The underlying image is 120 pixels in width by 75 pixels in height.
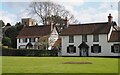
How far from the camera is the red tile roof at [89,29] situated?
64250 millimetres

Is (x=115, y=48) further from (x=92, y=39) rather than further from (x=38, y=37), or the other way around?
(x=38, y=37)

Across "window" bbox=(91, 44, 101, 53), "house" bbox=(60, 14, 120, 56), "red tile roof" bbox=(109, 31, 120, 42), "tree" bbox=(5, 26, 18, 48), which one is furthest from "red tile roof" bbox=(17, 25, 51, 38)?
"red tile roof" bbox=(109, 31, 120, 42)

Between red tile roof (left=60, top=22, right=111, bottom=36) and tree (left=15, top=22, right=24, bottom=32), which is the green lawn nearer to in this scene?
red tile roof (left=60, top=22, right=111, bottom=36)

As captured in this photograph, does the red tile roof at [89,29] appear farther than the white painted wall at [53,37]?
No

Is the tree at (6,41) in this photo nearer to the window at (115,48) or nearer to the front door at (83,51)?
the front door at (83,51)

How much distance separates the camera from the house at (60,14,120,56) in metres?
62.2

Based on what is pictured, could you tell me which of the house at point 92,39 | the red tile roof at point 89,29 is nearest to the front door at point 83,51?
the house at point 92,39

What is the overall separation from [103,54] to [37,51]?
1381 cm

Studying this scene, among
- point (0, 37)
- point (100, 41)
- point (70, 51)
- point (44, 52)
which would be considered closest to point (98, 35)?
point (100, 41)

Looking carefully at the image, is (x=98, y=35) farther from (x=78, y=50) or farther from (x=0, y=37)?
(x=0, y=37)

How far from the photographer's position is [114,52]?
6128cm

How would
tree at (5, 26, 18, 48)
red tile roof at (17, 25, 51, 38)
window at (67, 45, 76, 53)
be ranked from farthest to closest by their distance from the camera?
tree at (5, 26, 18, 48), red tile roof at (17, 25, 51, 38), window at (67, 45, 76, 53)

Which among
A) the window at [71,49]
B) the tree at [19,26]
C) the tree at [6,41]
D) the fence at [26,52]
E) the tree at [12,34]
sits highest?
the tree at [19,26]

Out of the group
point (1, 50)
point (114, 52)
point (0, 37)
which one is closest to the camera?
point (114, 52)
